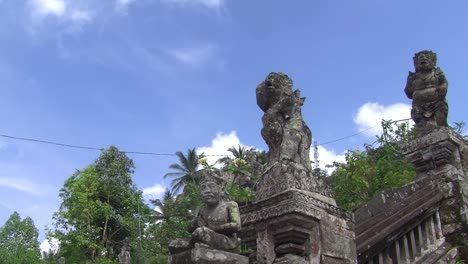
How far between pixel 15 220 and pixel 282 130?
37.5m

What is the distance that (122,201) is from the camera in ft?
135

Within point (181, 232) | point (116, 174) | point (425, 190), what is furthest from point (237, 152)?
point (425, 190)

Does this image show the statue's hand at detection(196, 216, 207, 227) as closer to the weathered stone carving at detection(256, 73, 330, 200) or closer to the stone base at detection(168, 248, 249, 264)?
the stone base at detection(168, 248, 249, 264)

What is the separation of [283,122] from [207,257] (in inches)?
64.0

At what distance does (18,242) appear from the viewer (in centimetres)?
3750

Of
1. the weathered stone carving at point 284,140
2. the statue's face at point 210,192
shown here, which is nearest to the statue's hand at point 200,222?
the statue's face at point 210,192

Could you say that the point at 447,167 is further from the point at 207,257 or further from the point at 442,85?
the point at 207,257

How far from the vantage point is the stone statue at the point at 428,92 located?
827cm

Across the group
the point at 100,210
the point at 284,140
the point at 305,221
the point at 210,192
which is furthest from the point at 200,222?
the point at 100,210

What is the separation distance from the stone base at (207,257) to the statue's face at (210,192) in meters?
0.60

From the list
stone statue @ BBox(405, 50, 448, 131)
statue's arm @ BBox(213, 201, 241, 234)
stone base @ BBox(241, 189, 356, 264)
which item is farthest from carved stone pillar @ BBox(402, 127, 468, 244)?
statue's arm @ BBox(213, 201, 241, 234)

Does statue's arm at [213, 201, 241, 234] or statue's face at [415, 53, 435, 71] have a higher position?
statue's face at [415, 53, 435, 71]

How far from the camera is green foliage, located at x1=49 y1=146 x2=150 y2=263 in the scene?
3784 centimetres

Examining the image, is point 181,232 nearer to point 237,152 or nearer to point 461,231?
point 461,231
